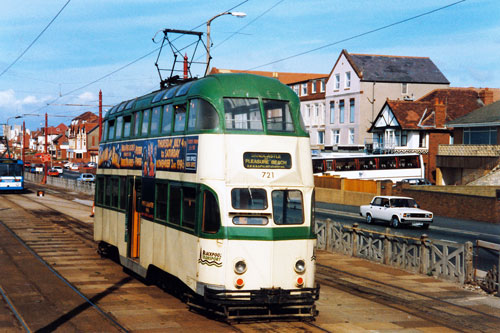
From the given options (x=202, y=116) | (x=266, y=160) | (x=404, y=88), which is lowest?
(x=266, y=160)

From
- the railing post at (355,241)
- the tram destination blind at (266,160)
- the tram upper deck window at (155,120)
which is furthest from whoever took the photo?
the railing post at (355,241)

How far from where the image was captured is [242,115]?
12008 millimetres

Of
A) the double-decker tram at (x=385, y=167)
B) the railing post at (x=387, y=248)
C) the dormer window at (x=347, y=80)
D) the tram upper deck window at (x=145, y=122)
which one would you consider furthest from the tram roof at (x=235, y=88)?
the dormer window at (x=347, y=80)

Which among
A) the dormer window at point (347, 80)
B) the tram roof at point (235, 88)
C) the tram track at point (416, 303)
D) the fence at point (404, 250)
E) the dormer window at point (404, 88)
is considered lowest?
the tram track at point (416, 303)

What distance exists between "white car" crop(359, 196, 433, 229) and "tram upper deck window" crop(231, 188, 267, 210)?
2228cm

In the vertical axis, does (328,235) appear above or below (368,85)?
below

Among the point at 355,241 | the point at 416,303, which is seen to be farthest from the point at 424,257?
the point at 416,303

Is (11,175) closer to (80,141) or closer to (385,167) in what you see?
(385,167)

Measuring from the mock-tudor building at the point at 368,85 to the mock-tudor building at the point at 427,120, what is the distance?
152 inches

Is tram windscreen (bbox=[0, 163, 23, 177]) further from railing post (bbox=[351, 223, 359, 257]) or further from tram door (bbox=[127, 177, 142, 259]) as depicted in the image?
tram door (bbox=[127, 177, 142, 259])

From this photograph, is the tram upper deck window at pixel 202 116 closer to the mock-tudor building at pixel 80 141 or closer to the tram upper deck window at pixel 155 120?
the tram upper deck window at pixel 155 120

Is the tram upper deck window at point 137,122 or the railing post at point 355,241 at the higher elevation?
the tram upper deck window at point 137,122

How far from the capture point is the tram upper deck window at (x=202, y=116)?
1188 centimetres

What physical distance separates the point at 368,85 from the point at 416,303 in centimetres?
5442
